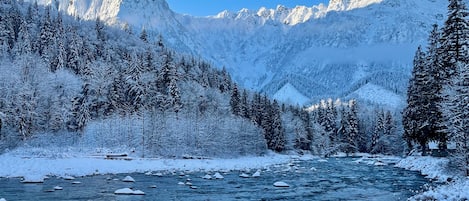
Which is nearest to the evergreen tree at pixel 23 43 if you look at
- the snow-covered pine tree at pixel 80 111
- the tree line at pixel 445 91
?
the snow-covered pine tree at pixel 80 111

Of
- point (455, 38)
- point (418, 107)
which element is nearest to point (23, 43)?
point (418, 107)

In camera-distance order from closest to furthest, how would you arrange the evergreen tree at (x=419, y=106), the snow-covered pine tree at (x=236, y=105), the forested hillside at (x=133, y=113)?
the evergreen tree at (x=419, y=106)
the forested hillside at (x=133, y=113)
the snow-covered pine tree at (x=236, y=105)

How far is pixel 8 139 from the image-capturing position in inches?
2495

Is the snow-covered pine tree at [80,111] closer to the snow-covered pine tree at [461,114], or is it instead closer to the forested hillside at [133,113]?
the forested hillside at [133,113]

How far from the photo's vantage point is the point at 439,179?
44062 mm

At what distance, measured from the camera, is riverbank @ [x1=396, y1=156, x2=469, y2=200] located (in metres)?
23.4

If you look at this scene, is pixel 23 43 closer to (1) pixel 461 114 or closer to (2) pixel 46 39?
(2) pixel 46 39

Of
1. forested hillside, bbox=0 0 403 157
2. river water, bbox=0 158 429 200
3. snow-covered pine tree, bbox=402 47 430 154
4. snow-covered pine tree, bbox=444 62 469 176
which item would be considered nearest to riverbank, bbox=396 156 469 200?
snow-covered pine tree, bbox=444 62 469 176

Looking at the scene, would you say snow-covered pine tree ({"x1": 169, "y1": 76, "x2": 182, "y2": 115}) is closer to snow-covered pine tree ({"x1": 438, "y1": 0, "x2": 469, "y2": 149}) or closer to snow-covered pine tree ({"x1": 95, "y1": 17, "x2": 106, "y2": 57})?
snow-covered pine tree ({"x1": 438, "y1": 0, "x2": 469, "y2": 149})

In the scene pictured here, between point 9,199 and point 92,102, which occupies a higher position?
point 92,102

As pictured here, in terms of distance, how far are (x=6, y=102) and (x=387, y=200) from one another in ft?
180

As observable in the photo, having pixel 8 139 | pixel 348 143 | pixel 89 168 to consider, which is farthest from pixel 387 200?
pixel 348 143

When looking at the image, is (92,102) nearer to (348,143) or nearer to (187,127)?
(187,127)

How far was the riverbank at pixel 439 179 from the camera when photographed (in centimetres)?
2342
